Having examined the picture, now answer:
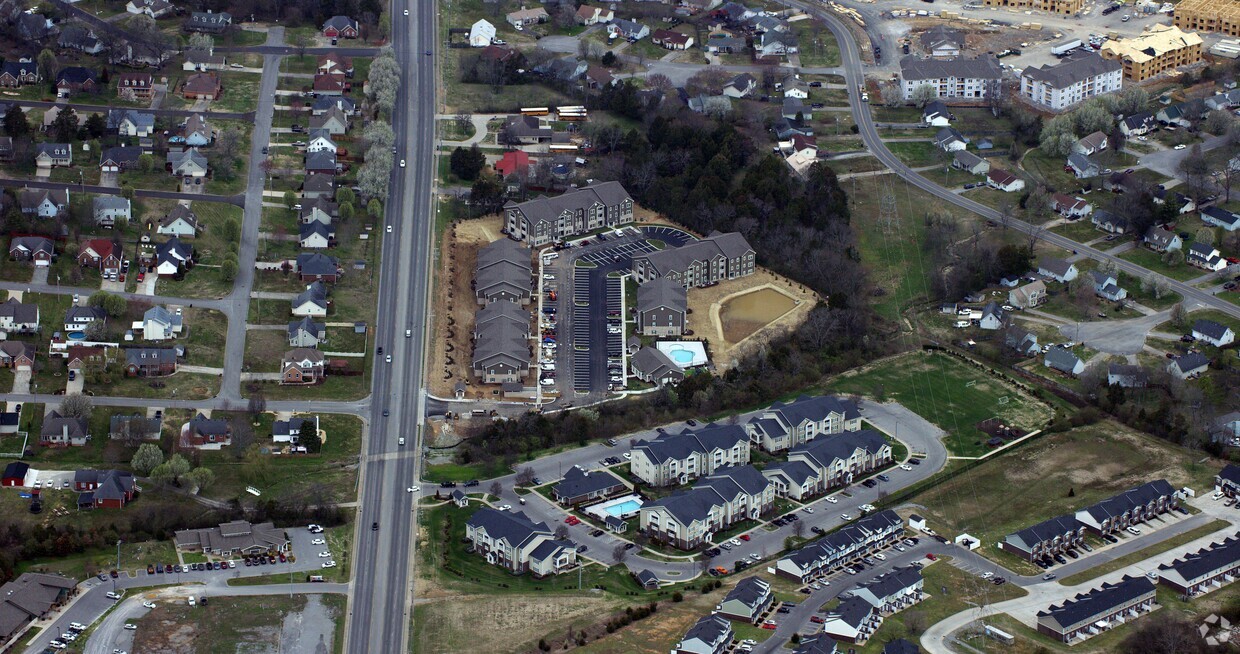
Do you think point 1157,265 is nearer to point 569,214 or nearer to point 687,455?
point 569,214

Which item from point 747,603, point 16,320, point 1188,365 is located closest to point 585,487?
point 747,603

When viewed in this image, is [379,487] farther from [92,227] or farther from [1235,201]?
[1235,201]

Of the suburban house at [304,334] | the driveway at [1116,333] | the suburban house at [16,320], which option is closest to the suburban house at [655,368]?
the suburban house at [304,334]

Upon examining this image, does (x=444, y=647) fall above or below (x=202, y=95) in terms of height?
below

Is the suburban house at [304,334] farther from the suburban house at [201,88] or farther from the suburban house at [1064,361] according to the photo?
the suburban house at [1064,361]

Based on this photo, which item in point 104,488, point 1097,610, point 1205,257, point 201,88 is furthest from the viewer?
point 201,88

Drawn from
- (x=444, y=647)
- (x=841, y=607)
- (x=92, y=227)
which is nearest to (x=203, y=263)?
(x=92, y=227)

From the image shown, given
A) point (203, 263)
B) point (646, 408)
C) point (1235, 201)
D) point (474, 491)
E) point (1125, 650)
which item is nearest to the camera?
point (1125, 650)
